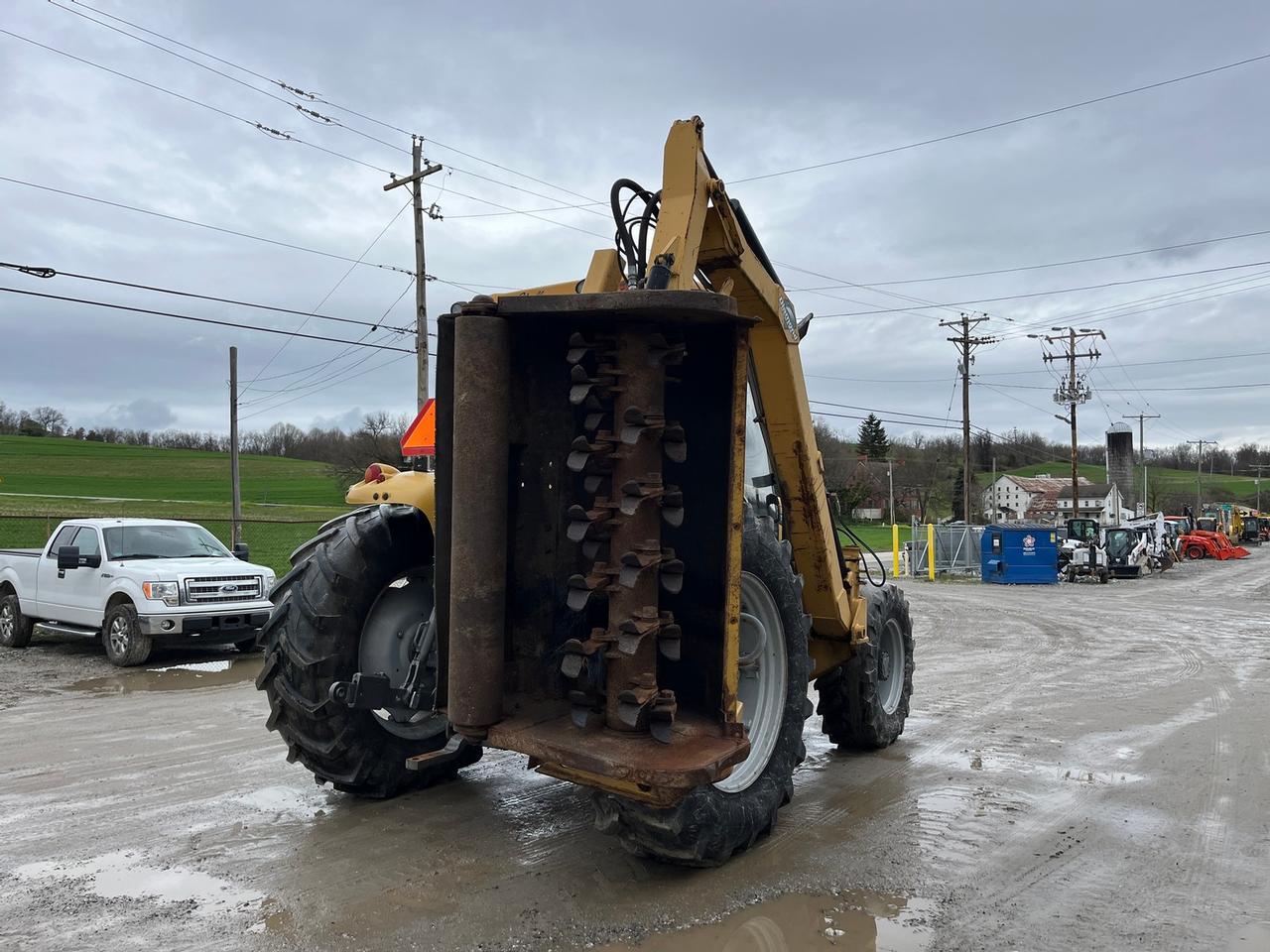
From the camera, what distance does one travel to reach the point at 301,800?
5.30 metres

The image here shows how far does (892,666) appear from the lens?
23.3 ft

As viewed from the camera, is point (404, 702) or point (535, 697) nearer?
point (535, 697)

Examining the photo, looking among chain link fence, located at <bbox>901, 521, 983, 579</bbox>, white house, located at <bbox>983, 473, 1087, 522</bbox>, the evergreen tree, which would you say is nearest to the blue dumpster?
chain link fence, located at <bbox>901, 521, 983, 579</bbox>

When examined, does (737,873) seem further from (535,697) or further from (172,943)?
(172,943)

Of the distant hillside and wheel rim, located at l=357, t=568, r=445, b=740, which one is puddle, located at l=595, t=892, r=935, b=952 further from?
the distant hillside

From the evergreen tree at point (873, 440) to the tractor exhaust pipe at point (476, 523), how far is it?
326 ft

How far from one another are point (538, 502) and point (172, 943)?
7.30 ft

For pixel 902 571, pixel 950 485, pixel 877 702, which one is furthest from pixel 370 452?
pixel 950 485

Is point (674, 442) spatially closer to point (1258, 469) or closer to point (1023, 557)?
point (1023, 557)

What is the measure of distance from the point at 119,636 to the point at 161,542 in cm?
164

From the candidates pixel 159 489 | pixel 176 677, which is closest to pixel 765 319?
pixel 176 677

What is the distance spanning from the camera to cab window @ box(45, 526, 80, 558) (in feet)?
40.8

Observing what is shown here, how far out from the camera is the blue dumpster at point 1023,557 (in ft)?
95.1

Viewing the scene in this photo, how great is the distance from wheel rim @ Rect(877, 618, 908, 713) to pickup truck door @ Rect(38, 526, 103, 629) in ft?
31.6
